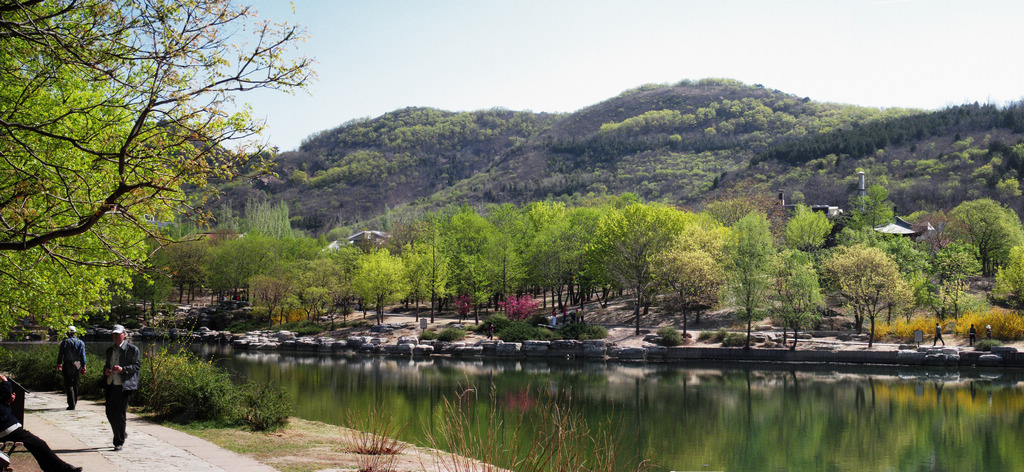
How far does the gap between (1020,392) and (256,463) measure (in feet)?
88.3

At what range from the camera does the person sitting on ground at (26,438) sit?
727 centimetres

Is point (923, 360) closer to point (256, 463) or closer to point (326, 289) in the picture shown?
point (256, 463)

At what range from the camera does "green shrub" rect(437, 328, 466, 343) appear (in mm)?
43062

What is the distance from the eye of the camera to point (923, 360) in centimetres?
A: 3262

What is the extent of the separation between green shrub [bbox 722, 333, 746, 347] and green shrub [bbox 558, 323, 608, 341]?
7.28 meters

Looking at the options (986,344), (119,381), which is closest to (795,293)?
(986,344)

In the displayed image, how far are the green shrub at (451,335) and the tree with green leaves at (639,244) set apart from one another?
10.7 m

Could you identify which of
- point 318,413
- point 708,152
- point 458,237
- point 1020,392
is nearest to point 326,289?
point 458,237

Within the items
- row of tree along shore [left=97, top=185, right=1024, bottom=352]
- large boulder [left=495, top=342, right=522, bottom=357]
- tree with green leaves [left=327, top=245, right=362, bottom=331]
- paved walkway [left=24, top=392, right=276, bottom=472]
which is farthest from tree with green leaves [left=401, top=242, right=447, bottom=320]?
paved walkway [left=24, top=392, right=276, bottom=472]

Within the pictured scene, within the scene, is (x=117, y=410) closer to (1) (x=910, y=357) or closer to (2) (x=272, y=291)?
(1) (x=910, y=357)

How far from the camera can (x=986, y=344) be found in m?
33.1

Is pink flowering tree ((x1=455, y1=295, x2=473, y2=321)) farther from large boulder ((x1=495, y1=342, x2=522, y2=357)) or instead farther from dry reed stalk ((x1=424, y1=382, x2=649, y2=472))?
dry reed stalk ((x1=424, y1=382, x2=649, y2=472))

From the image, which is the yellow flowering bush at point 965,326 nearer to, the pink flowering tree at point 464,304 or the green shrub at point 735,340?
the green shrub at point 735,340

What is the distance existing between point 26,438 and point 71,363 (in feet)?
24.6
